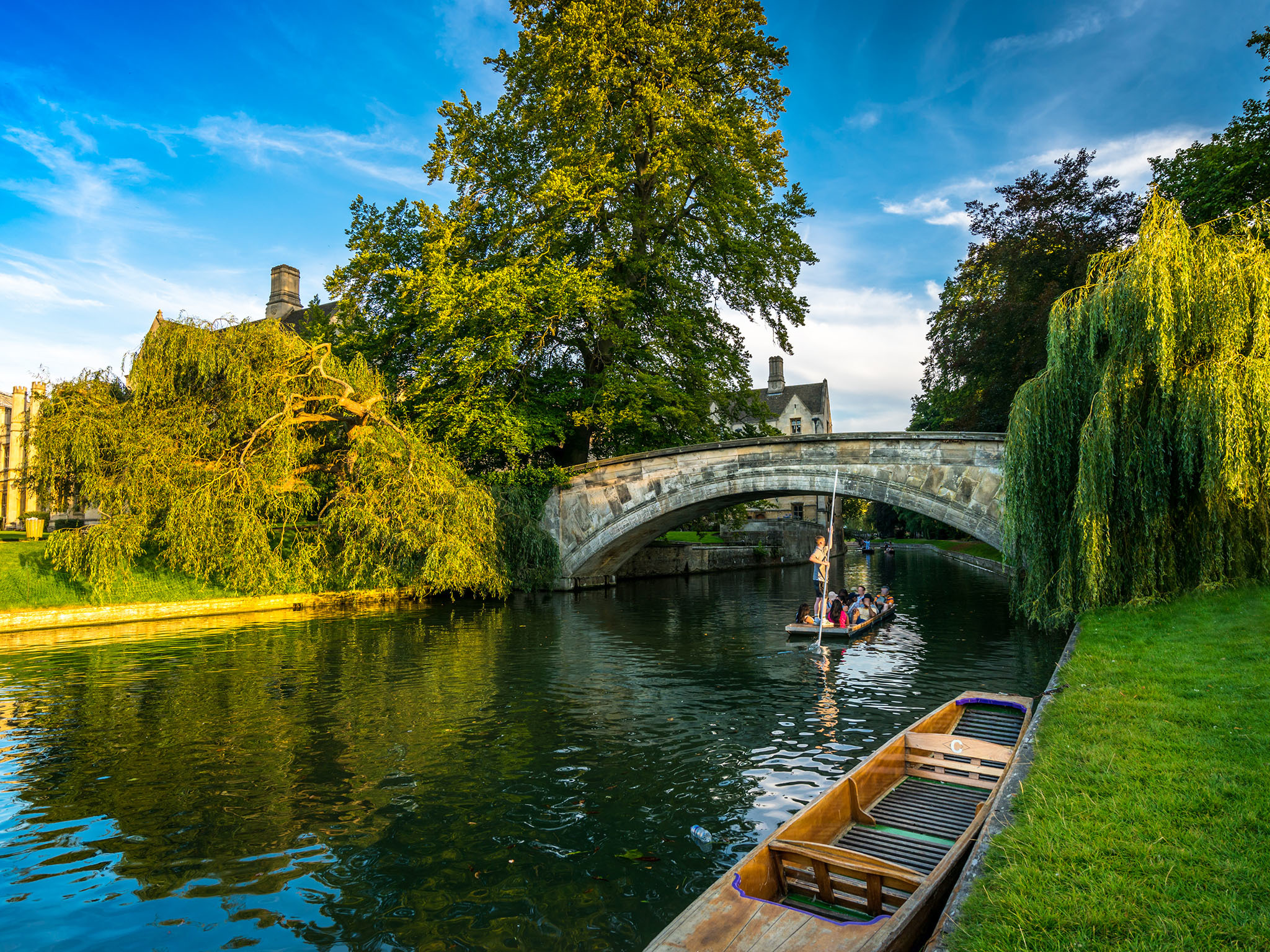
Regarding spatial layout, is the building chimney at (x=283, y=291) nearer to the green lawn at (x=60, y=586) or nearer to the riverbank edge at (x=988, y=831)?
the green lawn at (x=60, y=586)

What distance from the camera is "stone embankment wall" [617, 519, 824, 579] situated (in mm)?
25625

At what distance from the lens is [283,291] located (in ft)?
131

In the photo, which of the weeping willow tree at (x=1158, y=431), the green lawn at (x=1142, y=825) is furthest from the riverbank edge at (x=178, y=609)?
the green lawn at (x=1142, y=825)

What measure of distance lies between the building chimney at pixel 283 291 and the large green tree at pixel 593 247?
21.3 m

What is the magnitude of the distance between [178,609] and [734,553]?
68.0 ft

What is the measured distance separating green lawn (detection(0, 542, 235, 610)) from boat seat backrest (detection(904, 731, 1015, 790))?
46.5ft

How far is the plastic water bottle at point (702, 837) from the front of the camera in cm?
464

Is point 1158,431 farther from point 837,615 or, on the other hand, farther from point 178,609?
point 178,609

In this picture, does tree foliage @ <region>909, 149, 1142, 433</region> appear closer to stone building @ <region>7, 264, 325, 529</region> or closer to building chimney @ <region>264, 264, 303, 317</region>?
stone building @ <region>7, 264, 325, 529</region>

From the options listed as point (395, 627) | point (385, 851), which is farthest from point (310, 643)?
point (385, 851)

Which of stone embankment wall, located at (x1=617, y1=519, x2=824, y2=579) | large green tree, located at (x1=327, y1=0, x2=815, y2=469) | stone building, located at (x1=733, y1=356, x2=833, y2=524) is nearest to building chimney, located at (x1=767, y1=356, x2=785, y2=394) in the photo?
stone building, located at (x1=733, y1=356, x2=833, y2=524)

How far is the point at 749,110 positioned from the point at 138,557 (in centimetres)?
1756

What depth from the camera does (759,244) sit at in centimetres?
1998

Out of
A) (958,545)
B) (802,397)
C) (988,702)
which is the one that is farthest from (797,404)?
(988,702)
